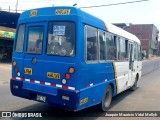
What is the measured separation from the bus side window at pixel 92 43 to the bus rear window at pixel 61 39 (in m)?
0.50

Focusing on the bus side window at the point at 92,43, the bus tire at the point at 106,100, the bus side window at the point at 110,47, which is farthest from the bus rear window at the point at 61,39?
the bus tire at the point at 106,100

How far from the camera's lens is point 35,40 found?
7012mm

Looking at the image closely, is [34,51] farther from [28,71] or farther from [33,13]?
[33,13]

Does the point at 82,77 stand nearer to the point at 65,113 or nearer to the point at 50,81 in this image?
the point at 50,81

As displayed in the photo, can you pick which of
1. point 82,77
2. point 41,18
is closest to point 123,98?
point 82,77

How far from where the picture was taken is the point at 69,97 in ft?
20.1

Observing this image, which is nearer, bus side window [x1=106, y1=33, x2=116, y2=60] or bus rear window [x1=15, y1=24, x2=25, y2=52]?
bus rear window [x1=15, y1=24, x2=25, y2=52]

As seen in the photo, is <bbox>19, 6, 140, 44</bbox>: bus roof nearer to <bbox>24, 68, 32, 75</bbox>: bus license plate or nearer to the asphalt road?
<bbox>24, 68, 32, 75</bbox>: bus license plate

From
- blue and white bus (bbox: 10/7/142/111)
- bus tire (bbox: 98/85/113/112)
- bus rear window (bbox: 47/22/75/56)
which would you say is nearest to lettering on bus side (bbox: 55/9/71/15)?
blue and white bus (bbox: 10/7/142/111)

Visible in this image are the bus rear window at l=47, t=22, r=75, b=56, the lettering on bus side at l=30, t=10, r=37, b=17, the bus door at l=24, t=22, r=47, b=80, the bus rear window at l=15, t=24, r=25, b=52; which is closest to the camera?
the bus rear window at l=47, t=22, r=75, b=56

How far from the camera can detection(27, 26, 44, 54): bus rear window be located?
6.89m

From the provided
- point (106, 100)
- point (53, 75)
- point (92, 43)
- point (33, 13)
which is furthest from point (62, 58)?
point (106, 100)

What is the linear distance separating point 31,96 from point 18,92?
1.53 ft

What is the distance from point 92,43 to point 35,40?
1.61 metres
